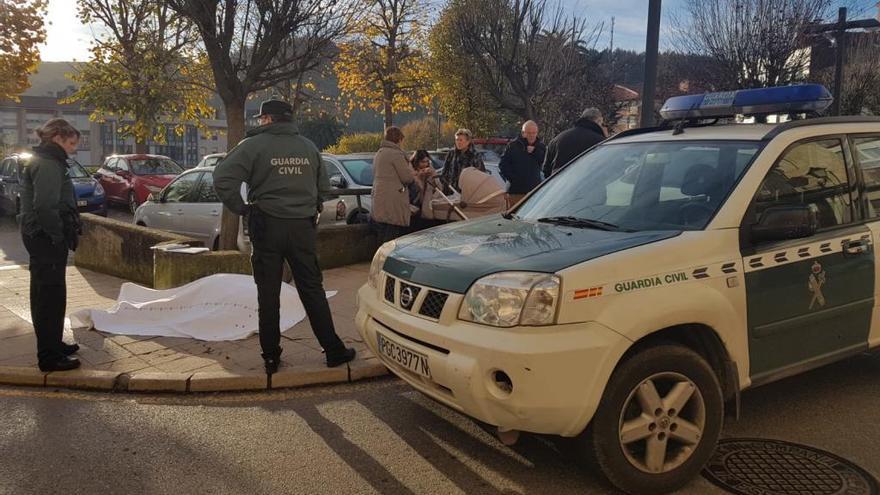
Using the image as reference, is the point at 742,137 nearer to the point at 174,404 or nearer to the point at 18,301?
the point at 174,404

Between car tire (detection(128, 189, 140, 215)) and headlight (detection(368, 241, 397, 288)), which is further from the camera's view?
car tire (detection(128, 189, 140, 215))

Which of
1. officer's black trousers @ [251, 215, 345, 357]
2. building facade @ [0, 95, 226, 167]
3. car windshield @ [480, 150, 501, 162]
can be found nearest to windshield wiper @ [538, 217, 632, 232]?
officer's black trousers @ [251, 215, 345, 357]

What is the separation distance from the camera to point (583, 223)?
391 cm

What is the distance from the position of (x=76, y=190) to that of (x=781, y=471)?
1694cm

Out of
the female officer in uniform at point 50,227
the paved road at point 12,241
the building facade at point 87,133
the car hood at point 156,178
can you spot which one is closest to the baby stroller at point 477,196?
the female officer in uniform at point 50,227

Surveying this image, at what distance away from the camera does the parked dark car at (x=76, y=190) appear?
16.9m

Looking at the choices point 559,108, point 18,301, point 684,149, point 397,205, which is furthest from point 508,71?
point 684,149

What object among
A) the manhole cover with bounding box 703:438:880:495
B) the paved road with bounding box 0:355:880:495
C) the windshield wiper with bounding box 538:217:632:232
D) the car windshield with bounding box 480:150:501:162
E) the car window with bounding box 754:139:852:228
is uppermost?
the car windshield with bounding box 480:150:501:162

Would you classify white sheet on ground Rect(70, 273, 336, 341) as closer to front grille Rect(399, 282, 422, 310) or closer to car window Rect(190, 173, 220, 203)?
front grille Rect(399, 282, 422, 310)

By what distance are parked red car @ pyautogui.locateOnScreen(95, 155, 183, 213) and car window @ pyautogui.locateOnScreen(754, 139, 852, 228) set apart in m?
17.6

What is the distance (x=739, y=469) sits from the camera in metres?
3.54

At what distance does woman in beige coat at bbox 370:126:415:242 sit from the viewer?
775cm

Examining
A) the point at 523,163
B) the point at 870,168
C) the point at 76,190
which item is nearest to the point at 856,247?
the point at 870,168

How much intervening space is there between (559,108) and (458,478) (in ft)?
88.4
